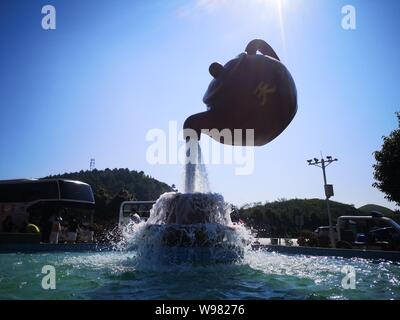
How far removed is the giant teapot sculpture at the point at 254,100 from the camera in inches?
275

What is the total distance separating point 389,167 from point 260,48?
70.7ft

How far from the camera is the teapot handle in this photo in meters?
7.93

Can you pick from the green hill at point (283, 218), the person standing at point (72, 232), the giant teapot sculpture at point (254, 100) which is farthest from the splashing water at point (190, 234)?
the green hill at point (283, 218)

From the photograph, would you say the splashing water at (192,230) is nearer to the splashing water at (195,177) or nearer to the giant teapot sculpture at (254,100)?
the splashing water at (195,177)

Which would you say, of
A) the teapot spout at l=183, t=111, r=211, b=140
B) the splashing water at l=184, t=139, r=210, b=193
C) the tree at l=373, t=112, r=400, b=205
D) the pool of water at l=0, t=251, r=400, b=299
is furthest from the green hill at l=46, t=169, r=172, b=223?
the pool of water at l=0, t=251, r=400, b=299

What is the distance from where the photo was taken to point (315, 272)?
7387mm

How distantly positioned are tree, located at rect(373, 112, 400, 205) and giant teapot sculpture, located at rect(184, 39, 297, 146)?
2156cm

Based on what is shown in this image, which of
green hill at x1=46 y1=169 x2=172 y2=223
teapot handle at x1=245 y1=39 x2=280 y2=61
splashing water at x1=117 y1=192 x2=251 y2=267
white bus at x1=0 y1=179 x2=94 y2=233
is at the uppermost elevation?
green hill at x1=46 y1=169 x2=172 y2=223

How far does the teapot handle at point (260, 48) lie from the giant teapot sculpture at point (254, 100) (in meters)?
0.46

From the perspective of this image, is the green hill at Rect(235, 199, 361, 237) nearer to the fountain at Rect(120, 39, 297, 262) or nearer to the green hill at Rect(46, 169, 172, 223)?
the fountain at Rect(120, 39, 297, 262)
